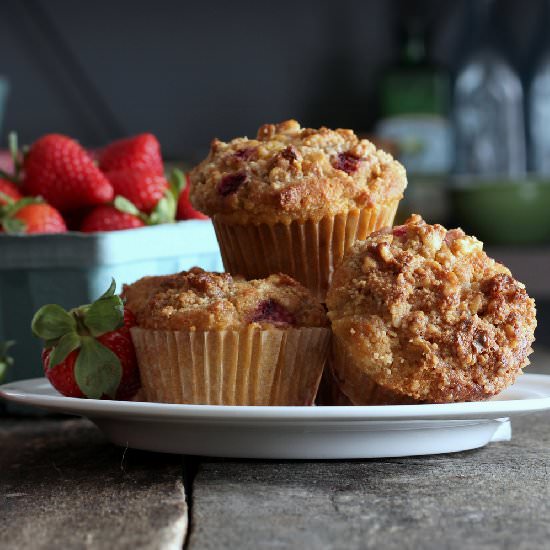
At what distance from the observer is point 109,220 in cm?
128

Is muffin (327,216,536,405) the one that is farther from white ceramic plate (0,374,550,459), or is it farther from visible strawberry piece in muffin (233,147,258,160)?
visible strawberry piece in muffin (233,147,258,160)

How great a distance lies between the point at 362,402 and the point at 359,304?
10 cm

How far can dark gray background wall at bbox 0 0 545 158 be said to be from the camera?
115 inches

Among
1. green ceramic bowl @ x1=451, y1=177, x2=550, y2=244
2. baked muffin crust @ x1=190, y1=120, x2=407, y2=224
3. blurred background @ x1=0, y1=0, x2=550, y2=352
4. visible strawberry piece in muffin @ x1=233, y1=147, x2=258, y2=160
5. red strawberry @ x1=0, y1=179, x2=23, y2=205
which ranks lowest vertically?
green ceramic bowl @ x1=451, y1=177, x2=550, y2=244

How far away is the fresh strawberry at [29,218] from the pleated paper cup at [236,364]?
0.32 meters

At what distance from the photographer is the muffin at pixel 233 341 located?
955 millimetres

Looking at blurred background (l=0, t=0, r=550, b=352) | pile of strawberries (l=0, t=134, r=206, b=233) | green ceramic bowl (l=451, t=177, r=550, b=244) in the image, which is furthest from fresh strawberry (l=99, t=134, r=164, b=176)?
blurred background (l=0, t=0, r=550, b=352)

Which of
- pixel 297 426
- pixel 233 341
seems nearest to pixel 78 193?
pixel 233 341

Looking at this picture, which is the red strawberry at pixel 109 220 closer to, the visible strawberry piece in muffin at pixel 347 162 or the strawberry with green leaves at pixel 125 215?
the strawberry with green leaves at pixel 125 215

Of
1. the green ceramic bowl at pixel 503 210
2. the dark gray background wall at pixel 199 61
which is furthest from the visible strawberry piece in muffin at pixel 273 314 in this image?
the dark gray background wall at pixel 199 61

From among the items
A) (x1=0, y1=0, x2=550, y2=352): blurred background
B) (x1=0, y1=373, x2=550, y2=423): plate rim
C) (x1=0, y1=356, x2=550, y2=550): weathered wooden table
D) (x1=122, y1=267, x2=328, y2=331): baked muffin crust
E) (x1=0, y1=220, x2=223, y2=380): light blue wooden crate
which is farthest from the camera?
(x1=0, y1=0, x2=550, y2=352): blurred background

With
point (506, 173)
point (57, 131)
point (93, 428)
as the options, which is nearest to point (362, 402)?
point (93, 428)

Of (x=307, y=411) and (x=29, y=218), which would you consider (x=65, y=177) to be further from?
(x=307, y=411)

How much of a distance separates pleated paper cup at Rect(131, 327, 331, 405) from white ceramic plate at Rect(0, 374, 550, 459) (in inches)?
2.7
